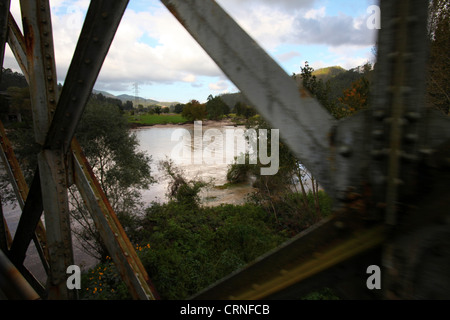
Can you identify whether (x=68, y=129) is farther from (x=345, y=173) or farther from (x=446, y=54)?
(x=446, y=54)

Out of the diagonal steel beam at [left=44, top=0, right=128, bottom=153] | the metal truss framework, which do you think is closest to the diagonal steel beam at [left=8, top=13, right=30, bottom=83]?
the diagonal steel beam at [left=44, top=0, right=128, bottom=153]

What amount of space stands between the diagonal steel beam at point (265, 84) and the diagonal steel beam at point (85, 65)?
0.48 m

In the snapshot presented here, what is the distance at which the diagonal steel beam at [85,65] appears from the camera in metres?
1.28

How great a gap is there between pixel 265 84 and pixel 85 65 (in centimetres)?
108

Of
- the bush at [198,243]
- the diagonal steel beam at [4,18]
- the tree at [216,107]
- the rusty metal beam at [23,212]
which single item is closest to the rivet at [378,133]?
the rusty metal beam at [23,212]

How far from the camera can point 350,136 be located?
822mm

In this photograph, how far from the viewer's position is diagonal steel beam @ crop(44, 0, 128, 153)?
1.28 m

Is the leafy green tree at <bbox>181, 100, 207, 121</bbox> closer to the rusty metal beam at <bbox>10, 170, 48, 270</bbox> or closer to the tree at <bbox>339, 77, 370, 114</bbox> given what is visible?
the tree at <bbox>339, 77, 370, 114</bbox>

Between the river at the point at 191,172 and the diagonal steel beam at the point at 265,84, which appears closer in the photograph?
the diagonal steel beam at the point at 265,84

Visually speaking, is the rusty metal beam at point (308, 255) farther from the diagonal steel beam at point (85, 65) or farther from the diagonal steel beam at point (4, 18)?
the diagonal steel beam at point (4, 18)

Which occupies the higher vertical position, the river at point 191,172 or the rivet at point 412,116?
the rivet at point 412,116

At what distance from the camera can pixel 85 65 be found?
1.47 m

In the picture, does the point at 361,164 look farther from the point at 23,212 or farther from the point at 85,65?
the point at 23,212

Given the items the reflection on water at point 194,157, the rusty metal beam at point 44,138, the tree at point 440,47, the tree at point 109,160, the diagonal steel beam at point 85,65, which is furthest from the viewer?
the reflection on water at point 194,157
